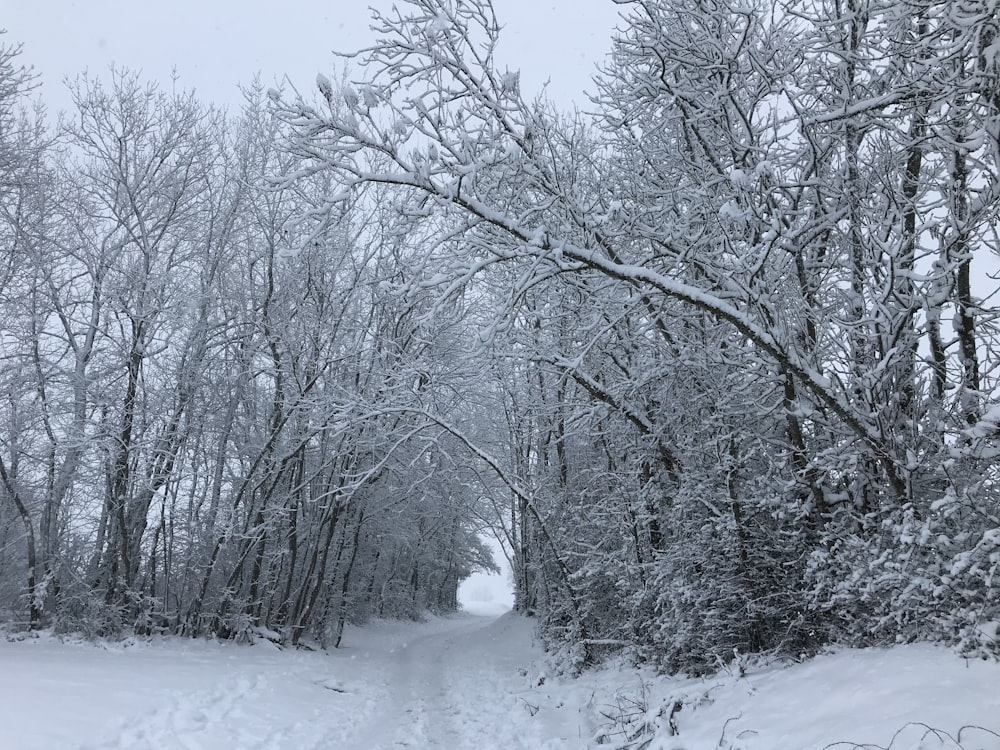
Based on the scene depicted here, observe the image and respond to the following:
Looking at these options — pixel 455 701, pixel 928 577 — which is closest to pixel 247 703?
pixel 455 701

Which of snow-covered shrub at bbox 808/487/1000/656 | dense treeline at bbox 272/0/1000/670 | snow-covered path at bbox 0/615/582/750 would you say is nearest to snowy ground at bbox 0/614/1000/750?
snow-covered path at bbox 0/615/582/750

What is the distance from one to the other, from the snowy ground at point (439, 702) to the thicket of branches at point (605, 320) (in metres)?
0.67

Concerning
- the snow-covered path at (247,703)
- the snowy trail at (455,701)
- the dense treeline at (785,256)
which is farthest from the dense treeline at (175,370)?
the dense treeline at (785,256)

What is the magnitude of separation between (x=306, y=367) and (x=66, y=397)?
452 cm

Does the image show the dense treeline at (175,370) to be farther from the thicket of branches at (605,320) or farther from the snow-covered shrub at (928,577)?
the snow-covered shrub at (928,577)

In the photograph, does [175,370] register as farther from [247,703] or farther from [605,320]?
[605,320]

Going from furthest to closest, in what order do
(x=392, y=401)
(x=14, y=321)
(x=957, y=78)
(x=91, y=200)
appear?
(x=91, y=200) → (x=14, y=321) → (x=392, y=401) → (x=957, y=78)

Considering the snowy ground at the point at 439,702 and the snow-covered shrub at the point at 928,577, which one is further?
the snow-covered shrub at the point at 928,577

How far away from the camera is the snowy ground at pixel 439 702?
404 centimetres

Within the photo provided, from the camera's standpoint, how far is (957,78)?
15.4 ft

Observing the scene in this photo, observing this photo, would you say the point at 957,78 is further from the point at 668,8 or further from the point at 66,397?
the point at 66,397

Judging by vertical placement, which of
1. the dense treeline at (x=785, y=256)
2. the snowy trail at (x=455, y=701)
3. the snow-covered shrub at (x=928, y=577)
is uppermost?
the dense treeline at (x=785, y=256)

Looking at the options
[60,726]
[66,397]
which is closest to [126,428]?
[66,397]

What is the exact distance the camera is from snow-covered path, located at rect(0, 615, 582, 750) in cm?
619
